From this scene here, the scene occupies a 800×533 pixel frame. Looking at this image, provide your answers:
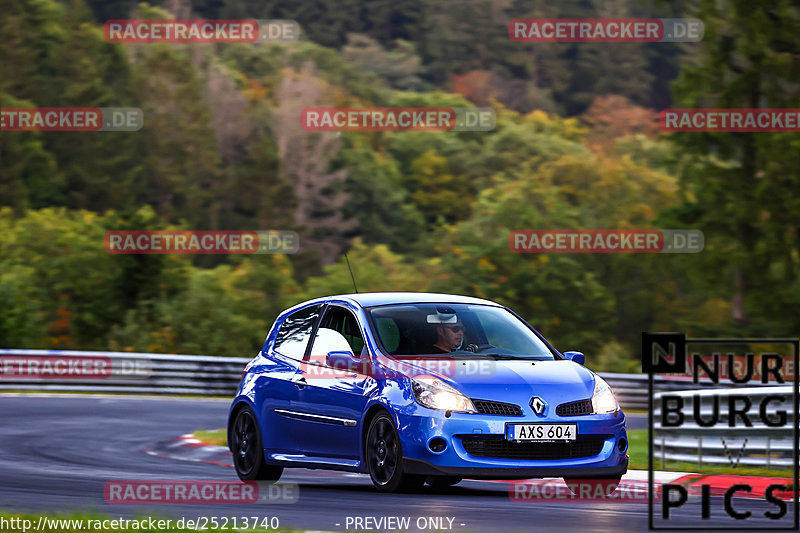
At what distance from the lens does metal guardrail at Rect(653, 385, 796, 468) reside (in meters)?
15.0

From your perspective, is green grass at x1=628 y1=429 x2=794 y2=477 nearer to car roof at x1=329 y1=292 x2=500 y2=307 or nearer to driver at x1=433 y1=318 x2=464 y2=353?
car roof at x1=329 y1=292 x2=500 y2=307

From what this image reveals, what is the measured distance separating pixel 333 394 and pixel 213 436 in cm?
767

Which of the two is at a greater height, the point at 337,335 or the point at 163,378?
the point at 337,335

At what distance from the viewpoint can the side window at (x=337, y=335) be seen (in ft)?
40.3

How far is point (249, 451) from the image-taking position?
1316cm

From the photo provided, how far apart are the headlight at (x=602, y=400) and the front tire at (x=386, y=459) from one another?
1.43 meters

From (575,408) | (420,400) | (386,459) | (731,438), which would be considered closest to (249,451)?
(386,459)

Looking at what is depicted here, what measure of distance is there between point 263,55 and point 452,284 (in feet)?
190

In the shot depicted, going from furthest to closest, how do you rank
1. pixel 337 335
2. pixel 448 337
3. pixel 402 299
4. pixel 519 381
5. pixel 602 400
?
pixel 402 299 < pixel 337 335 < pixel 448 337 < pixel 602 400 < pixel 519 381

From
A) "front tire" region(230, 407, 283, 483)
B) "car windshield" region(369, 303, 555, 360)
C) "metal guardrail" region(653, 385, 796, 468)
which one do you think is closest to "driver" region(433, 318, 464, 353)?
"car windshield" region(369, 303, 555, 360)

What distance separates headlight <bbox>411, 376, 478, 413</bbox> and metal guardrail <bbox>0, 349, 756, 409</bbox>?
68.9 feet

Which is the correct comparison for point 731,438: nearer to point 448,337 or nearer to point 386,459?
point 448,337

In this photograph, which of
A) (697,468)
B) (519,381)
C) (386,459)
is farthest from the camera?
(697,468)

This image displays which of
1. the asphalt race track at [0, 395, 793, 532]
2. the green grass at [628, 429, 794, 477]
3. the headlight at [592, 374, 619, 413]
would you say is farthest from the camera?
the green grass at [628, 429, 794, 477]
